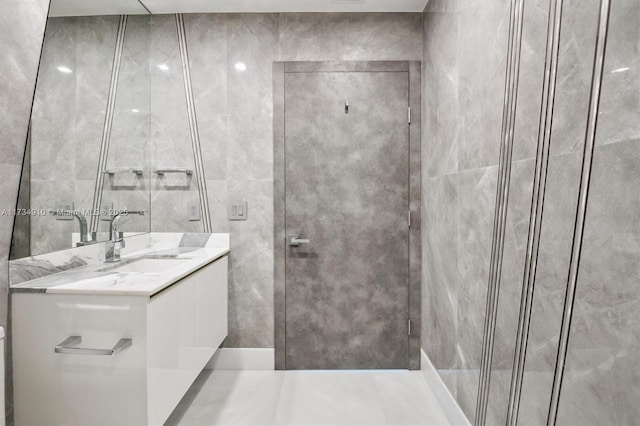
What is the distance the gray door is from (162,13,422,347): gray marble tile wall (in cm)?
16

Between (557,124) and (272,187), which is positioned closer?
(557,124)

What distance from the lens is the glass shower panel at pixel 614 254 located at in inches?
32.7

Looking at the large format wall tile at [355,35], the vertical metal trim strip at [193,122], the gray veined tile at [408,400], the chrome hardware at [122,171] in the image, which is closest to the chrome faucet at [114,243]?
the chrome hardware at [122,171]

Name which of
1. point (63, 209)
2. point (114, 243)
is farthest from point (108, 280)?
point (114, 243)

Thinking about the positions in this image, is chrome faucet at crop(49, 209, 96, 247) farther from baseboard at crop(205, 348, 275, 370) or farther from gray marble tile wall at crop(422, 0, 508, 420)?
gray marble tile wall at crop(422, 0, 508, 420)

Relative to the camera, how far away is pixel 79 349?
141 cm

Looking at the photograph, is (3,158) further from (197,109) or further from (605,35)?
(605,35)

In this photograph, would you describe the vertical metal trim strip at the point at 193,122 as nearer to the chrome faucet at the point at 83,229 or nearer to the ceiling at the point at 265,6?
the ceiling at the point at 265,6

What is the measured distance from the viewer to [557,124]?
1.10 meters

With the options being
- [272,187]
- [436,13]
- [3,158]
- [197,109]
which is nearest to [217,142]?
[197,109]

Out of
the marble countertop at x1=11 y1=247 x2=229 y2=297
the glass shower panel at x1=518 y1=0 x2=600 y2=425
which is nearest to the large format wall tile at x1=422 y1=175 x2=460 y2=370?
the glass shower panel at x1=518 y1=0 x2=600 y2=425

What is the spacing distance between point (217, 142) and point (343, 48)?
1.10 meters

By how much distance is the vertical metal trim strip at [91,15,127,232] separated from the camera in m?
2.01

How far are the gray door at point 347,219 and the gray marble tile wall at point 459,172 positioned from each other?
0.20 meters
